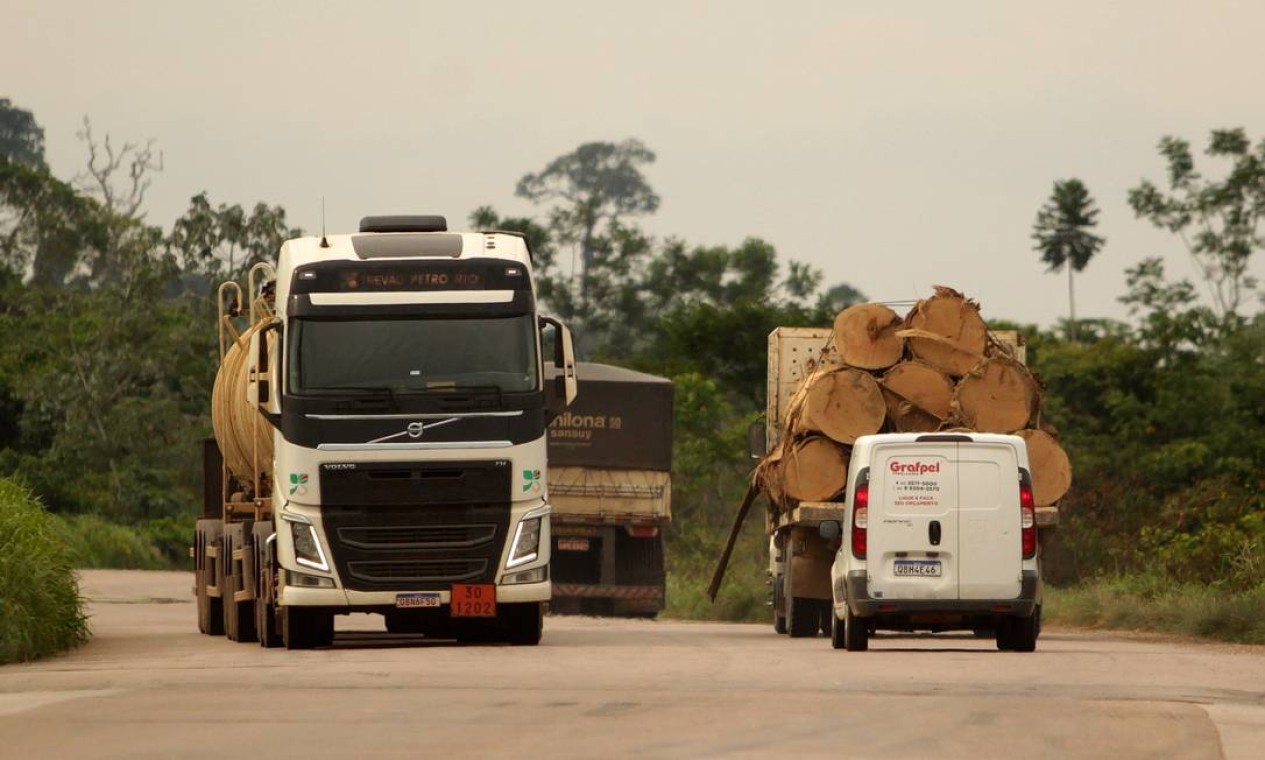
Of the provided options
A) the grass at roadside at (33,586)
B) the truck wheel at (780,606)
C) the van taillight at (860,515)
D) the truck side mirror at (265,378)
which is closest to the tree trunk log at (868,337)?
the truck wheel at (780,606)

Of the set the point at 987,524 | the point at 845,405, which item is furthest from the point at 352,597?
the point at 845,405

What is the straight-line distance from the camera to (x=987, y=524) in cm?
2144

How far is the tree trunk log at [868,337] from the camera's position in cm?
2534

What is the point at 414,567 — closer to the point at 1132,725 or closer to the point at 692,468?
the point at 1132,725

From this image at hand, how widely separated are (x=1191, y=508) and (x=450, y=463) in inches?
928

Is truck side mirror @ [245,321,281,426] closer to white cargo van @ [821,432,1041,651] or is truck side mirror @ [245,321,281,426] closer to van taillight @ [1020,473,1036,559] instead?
white cargo van @ [821,432,1041,651]

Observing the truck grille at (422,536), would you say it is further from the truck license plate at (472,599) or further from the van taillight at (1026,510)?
the van taillight at (1026,510)

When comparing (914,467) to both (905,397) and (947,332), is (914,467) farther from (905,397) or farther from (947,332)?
(947,332)

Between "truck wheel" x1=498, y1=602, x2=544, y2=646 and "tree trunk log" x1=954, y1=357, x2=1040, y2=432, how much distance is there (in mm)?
5051

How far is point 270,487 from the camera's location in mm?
23188

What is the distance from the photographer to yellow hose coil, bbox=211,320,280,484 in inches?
915

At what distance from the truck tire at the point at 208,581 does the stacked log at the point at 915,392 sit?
6141mm

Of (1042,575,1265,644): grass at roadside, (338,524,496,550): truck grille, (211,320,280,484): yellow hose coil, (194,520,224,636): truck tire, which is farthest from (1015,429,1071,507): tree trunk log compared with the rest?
(194,520,224,636): truck tire

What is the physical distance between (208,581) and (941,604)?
9008 millimetres
